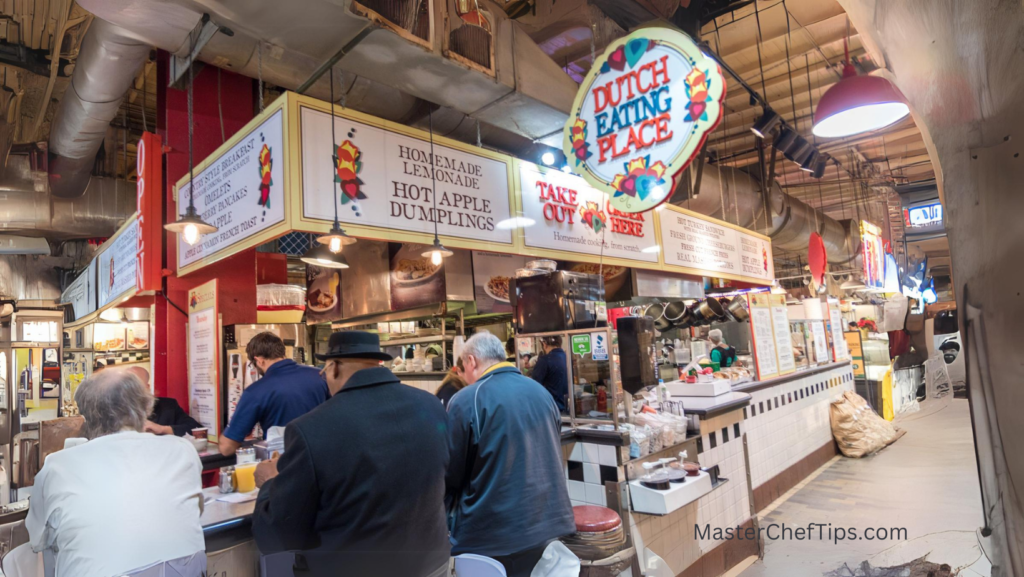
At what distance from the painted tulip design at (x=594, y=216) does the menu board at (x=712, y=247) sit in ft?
3.73

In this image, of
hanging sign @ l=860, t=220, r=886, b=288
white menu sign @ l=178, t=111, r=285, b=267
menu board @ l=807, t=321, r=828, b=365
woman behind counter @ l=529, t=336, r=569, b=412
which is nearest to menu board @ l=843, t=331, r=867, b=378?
hanging sign @ l=860, t=220, r=886, b=288

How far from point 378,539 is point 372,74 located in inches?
118

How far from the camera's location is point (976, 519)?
17.1 feet

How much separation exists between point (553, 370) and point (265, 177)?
2.43 metres

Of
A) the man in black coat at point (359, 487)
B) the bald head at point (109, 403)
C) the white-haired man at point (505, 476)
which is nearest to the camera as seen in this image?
the man in black coat at point (359, 487)

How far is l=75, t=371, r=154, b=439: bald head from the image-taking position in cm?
220

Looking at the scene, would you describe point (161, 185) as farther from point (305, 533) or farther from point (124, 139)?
point (305, 533)

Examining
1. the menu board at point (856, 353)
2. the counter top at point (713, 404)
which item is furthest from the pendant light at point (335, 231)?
the menu board at point (856, 353)

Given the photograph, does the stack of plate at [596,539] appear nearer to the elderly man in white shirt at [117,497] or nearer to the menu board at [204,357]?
the elderly man in white shirt at [117,497]

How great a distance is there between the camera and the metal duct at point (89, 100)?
174 inches

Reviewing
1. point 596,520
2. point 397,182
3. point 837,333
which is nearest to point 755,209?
point 837,333

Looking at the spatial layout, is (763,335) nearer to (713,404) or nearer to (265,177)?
(713,404)

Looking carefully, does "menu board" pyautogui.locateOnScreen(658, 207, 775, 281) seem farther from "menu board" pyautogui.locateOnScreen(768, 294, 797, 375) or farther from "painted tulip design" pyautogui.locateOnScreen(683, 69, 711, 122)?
"painted tulip design" pyautogui.locateOnScreen(683, 69, 711, 122)

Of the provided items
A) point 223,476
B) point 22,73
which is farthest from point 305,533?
point 22,73
